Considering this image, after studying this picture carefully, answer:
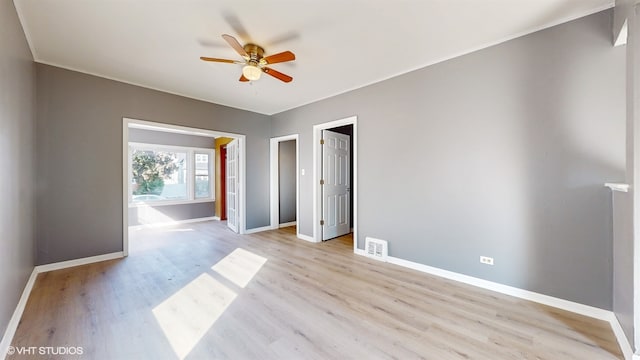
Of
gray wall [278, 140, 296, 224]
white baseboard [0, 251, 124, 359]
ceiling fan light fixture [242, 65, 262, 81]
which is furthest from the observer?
gray wall [278, 140, 296, 224]

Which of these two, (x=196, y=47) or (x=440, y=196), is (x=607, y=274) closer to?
(x=440, y=196)

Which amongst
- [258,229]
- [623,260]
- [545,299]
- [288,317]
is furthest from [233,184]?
[623,260]

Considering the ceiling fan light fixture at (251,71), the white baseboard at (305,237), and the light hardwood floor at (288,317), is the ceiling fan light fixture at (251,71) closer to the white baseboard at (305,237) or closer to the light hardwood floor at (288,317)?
the light hardwood floor at (288,317)

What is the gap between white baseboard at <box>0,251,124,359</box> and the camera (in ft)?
5.52

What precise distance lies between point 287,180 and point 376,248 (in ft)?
9.88

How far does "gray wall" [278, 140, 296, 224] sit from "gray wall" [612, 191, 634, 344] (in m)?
4.99

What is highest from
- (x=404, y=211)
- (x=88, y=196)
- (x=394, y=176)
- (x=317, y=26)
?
(x=317, y=26)

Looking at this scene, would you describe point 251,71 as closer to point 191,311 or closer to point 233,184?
point 191,311

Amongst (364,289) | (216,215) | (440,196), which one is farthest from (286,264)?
(216,215)

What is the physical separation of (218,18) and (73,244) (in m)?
3.48

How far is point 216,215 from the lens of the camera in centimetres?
707

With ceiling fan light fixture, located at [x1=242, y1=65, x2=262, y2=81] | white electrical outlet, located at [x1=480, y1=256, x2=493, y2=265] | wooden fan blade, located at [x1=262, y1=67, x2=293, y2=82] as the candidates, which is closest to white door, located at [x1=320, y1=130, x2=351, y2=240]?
wooden fan blade, located at [x1=262, y1=67, x2=293, y2=82]

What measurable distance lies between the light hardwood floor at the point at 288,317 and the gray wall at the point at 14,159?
0.34 meters

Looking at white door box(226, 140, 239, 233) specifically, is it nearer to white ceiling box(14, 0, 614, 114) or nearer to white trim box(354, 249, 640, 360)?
white ceiling box(14, 0, 614, 114)
